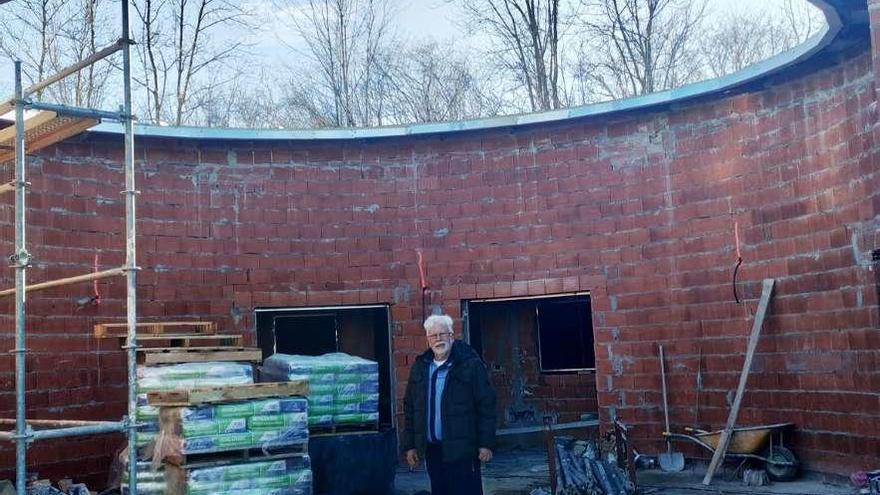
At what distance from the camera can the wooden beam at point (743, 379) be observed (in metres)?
8.59

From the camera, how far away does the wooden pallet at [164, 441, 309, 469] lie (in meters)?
6.70

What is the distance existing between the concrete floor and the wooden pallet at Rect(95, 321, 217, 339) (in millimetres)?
2463

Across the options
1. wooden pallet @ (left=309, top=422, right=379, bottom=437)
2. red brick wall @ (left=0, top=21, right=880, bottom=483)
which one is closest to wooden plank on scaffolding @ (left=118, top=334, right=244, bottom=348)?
red brick wall @ (left=0, top=21, right=880, bottom=483)

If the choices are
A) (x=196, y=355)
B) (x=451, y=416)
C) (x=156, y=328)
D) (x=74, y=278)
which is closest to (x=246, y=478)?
(x=196, y=355)

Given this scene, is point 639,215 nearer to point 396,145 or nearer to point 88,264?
point 396,145

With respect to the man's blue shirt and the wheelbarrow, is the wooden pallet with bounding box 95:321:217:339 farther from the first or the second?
the wheelbarrow

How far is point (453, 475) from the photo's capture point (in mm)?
6133

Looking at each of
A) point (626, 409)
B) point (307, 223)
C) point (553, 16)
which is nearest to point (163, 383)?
point (307, 223)

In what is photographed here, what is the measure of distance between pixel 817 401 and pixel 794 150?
7.75ft

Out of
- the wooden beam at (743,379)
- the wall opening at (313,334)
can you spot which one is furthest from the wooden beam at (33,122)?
the wooden beam at (743,379)

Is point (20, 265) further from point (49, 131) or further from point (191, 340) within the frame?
point (191, 340)

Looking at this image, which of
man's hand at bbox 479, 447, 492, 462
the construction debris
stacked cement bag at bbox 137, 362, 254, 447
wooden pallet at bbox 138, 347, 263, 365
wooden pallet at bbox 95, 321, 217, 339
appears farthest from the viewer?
the construction debris

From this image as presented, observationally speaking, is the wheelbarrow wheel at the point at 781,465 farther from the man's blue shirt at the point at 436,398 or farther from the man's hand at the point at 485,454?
the man's blue shirt at the point at 436,398

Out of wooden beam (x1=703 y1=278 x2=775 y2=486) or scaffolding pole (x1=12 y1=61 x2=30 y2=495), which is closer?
scaffolding pole (x1=12 y1=61 x2=30 y2=495)
